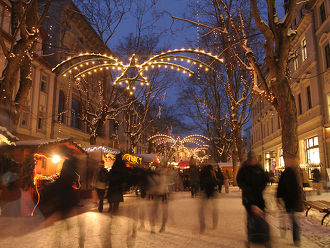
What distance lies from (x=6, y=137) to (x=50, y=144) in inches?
72.9

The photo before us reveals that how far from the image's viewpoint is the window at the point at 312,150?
2366 centimetres

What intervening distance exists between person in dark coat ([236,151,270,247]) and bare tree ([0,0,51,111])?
→ 8.13 m

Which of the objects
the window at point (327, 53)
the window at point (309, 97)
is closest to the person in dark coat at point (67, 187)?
the window at point (327, 53)

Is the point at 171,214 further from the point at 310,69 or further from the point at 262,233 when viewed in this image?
the point at 310,69

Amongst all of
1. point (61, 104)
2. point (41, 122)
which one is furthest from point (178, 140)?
point (41, 122)

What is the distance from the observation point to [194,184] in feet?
51.7

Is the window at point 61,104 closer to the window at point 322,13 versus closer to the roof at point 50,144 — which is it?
the roof at point 50,144

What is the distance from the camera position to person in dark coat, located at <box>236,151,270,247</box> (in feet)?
19.4

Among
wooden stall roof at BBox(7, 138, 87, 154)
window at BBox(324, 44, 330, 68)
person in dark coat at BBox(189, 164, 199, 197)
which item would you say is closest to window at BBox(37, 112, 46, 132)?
wooden stall roof at BBox(7, 138, 87, 154)

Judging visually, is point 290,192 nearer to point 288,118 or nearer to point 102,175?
point 288,118

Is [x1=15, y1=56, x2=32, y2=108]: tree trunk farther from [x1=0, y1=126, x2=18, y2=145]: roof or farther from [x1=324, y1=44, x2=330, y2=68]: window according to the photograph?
[x1=324, y1=44, x2=330, y2=68]: window

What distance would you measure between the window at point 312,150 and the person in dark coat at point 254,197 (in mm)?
19573

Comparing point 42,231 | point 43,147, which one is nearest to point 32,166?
point 43,147

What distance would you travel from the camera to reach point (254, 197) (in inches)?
242
